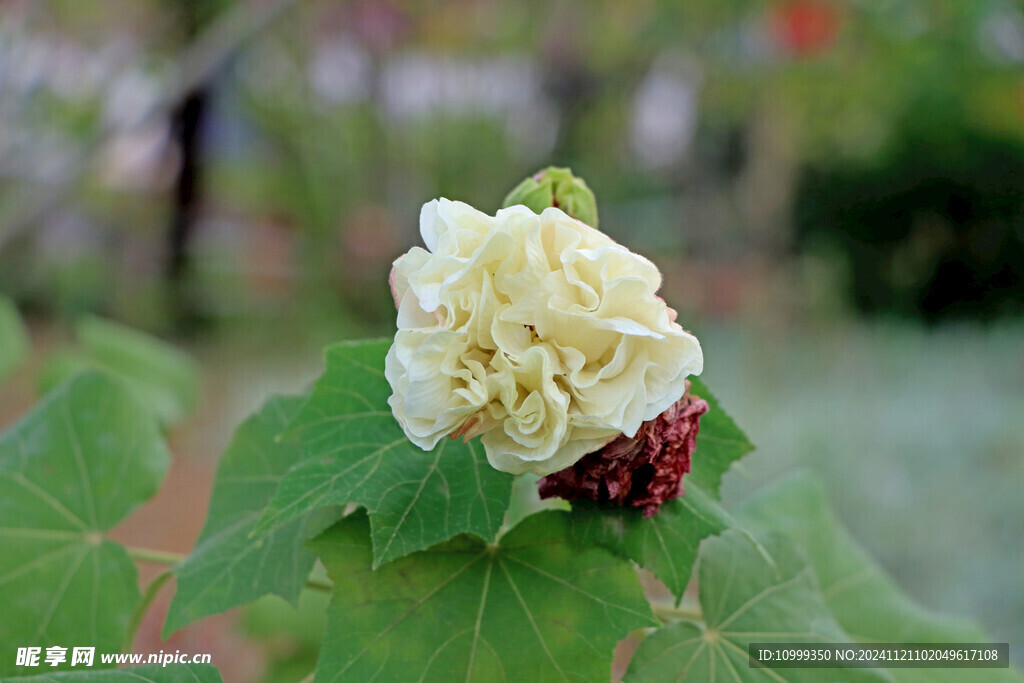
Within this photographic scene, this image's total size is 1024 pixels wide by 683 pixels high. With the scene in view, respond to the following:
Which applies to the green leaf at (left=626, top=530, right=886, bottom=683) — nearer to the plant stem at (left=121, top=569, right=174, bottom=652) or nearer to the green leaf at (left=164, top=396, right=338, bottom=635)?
the green leaf at (left=164, top=396, right=338, bottom=635)

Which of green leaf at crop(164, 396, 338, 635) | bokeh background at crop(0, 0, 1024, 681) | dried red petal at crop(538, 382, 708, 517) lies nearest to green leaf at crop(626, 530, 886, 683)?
dried red petal at crop(538, 382, 708, 517)

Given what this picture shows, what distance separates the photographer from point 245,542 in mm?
588

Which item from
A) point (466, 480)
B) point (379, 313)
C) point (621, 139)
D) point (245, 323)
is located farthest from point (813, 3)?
point (466, 480)

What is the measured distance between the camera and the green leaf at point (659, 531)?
0.49 metres

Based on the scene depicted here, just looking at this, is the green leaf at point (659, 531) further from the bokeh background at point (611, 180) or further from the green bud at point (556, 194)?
the bokeh background at point (611, 180)

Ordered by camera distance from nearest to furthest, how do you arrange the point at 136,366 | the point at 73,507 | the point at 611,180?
1. the point at 73,507
2. the point at 136,366
3. the point at 611,180

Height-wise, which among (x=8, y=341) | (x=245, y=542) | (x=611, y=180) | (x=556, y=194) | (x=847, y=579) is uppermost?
(x=611, y=180)

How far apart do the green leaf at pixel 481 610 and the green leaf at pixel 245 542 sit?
59mm

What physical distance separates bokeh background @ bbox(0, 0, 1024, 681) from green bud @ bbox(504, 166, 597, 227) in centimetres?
283

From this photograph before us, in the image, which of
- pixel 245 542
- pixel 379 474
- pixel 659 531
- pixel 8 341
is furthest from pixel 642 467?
pixel 8 341

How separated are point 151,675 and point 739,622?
1.32 ft

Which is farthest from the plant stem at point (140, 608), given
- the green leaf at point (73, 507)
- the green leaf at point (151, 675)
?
the green leaf at point (151, 675)

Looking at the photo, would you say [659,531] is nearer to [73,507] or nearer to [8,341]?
[73,507]

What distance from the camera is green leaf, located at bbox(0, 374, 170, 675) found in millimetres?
632
